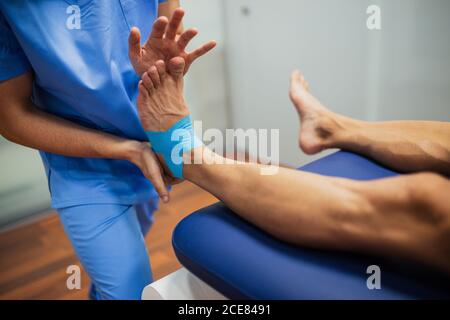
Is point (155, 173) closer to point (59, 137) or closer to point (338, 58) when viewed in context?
point (59, 137)

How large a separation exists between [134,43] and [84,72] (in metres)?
0.15

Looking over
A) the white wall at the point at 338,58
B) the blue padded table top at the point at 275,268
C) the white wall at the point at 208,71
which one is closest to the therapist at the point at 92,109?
the blue padded table top at the point at 275,268

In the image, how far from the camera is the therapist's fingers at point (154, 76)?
2.91ft

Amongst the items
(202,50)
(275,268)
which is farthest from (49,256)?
(275,268)

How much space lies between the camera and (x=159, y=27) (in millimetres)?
875

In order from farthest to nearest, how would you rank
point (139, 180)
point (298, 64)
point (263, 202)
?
point (298, 64) < point (139, 180) < point (263, 202)

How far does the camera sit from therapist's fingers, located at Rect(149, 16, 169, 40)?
0.86 m

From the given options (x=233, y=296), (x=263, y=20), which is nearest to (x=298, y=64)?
(x=263, y=20)

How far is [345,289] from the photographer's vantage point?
63cm

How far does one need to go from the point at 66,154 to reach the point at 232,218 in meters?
0.44

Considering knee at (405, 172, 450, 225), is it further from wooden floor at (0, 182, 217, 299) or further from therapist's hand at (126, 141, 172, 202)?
wooden floor at (0, 182, 217, 299)

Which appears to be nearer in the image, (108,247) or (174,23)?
(174,23)

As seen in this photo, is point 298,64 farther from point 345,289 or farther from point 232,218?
point 345,289

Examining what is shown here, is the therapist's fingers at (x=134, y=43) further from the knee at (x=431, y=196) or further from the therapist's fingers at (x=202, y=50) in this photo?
the knee at (x=431, y=196)
